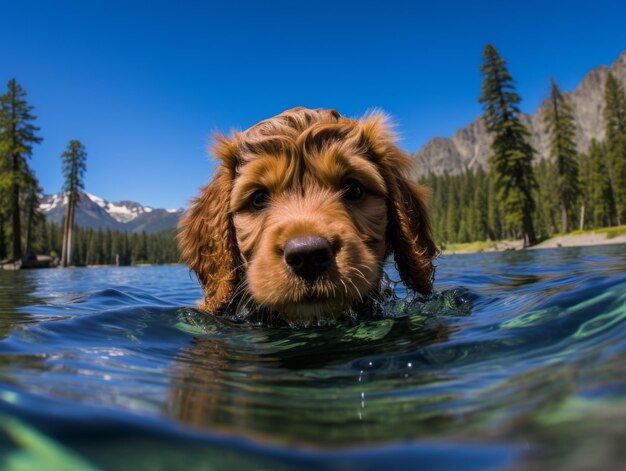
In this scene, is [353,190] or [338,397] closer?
[338,397]

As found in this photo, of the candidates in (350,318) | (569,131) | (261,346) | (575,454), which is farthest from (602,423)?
(569,131)

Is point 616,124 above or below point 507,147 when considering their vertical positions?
above

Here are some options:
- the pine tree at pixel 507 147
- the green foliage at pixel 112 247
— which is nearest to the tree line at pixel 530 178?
the pine tree at pixel 507 147

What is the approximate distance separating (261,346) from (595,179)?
330 ft

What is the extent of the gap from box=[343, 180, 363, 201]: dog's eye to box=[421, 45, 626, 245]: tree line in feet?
→ 8.13

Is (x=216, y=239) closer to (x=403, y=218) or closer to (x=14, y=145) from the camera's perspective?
(x=403, y=218)

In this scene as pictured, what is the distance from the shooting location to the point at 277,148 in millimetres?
4664

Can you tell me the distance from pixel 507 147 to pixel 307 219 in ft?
151

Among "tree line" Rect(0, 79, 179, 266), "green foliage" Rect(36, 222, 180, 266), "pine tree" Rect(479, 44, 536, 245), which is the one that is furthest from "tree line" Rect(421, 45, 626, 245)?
"green foliage" Rect(36, 222, 180, 266)

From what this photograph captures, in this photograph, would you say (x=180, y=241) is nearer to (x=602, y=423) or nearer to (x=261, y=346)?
(x=261, y=346)

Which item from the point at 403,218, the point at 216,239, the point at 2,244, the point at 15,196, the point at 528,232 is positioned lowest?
the point at 216,239

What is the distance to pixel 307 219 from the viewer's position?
3.83 m

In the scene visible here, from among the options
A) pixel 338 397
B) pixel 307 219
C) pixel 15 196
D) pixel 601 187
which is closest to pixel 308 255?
pixel 307 219

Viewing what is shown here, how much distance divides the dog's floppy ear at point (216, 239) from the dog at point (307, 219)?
1 cm
